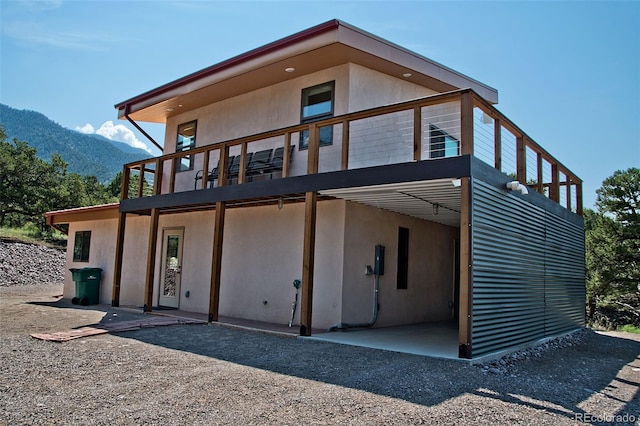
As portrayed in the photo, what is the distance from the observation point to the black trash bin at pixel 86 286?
1200 cm

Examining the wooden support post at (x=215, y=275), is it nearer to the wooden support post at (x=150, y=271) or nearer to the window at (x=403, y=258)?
the wooden support post at (x=150, y=271)

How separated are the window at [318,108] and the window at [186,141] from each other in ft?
12.3

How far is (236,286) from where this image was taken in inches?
386

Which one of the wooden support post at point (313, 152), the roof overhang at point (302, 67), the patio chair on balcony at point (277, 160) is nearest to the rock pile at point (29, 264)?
the roof overhang at point (302, 67)

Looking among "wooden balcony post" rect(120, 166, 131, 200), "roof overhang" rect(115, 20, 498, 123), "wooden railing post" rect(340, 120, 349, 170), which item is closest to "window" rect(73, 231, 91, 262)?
"wooden balcony post" rect(120, 166, 131, 200)

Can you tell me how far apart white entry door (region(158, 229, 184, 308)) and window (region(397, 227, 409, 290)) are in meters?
5.20

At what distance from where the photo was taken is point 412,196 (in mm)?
7461

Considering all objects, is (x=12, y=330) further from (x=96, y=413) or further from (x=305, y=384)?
(x=305, y=384)

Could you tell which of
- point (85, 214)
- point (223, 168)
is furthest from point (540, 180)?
point (85, 214)

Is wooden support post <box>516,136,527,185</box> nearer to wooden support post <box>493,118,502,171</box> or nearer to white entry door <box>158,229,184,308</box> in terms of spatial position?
wooden support post <box>493,118,502,171</box>

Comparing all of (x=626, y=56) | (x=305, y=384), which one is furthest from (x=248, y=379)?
(x=626, y=56)

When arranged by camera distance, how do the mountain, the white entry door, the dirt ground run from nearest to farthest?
the dirt ground
the white entry door
the mountain

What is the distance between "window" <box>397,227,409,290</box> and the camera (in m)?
9.53

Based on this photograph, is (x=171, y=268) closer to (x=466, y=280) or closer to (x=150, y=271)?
(x=150, y=271)
